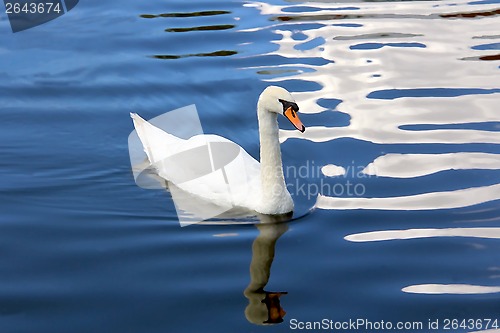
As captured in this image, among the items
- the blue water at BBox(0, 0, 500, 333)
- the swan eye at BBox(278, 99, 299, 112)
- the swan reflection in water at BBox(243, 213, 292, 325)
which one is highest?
the swan eye at BBox(278, 99, 299, 112)

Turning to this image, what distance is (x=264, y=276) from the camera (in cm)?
808

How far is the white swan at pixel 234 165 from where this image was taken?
29.8 ft

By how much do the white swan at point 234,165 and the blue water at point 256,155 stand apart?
29 centimetres

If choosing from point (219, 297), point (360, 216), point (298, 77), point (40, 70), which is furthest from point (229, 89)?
point (219, 297)

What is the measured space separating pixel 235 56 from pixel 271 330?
7058 mm

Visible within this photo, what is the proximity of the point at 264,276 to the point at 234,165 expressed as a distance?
1.80 meters

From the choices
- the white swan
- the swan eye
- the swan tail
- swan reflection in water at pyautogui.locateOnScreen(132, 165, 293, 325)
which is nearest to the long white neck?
the white swan

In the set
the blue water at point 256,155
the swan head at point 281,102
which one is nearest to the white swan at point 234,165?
the swan head at point 281,102

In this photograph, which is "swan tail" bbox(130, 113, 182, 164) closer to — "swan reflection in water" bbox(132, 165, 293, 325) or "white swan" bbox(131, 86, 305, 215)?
"white swan" bbox(131, 86, 305, 215)

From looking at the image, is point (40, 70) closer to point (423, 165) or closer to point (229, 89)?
point (229, 89)

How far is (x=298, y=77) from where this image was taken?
1305 centimetres

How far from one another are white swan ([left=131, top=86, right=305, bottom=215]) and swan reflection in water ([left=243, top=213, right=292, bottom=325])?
7.0 inches

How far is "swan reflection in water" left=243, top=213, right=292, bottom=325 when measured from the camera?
295 inches

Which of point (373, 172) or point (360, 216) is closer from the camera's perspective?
point (360, 216)
